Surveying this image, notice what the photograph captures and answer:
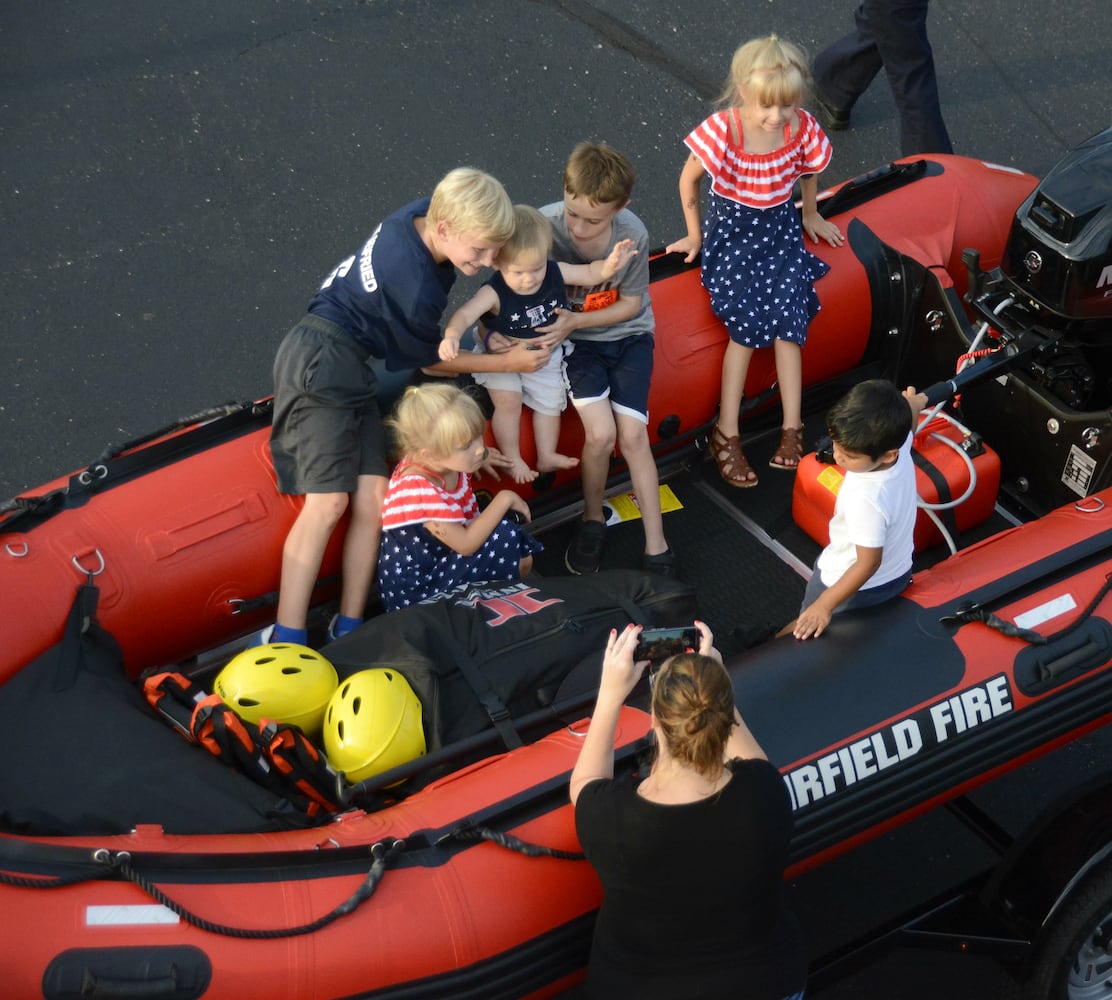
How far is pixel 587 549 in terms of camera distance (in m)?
3.94

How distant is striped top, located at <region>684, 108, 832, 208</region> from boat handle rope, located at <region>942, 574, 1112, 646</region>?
1.42 meters

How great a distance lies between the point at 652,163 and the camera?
227 inches

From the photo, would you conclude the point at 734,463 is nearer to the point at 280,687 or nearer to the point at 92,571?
the point at 280,687

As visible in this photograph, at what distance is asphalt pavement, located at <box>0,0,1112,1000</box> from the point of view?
500cm

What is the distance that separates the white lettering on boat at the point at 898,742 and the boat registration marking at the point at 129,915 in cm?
123

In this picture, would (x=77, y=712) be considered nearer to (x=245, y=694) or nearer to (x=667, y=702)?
(x=245, y=694)

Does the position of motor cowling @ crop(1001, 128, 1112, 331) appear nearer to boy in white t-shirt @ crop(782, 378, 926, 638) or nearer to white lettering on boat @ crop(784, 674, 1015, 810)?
boy in white t-shirt @ crop(782, 378, 926, 638)

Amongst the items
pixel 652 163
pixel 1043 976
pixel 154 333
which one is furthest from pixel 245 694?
pixel 652 163

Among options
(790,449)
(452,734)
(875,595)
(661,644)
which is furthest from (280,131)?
(661,644)

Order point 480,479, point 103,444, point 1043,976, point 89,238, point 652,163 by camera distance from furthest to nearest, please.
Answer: point 652,163
point 89,238
point 103,444
point 480,479
point 1043,976

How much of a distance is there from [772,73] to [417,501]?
5.00 feet

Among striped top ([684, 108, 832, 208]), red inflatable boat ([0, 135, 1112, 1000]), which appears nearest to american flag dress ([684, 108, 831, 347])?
striped top ([684, 108, 832, 208])

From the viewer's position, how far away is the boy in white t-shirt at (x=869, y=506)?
9.45ft

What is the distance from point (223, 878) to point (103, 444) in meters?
2.51
